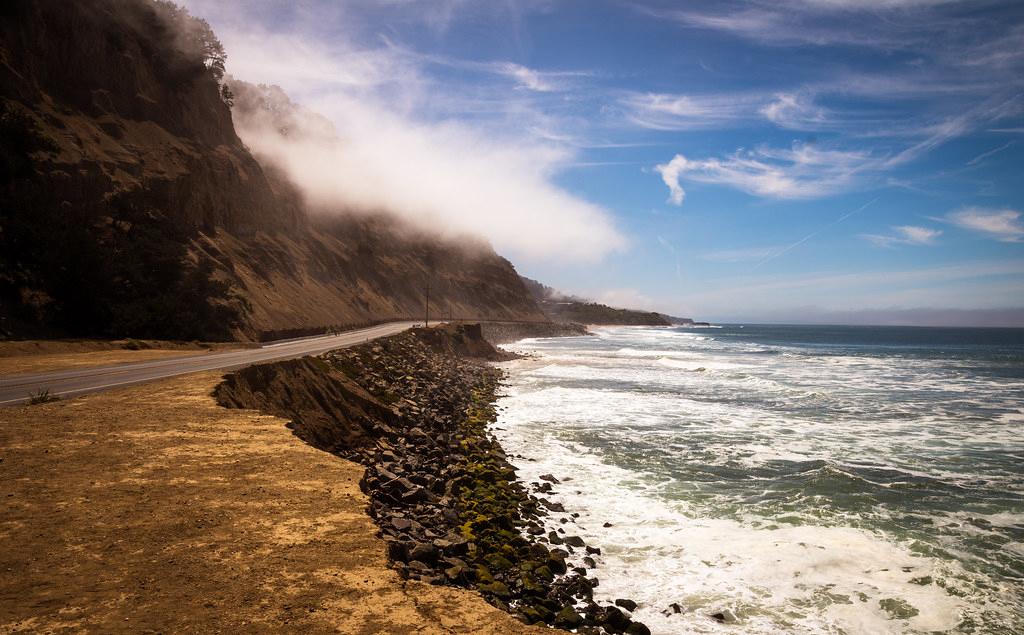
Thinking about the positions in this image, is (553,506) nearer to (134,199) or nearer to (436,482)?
(436,482)

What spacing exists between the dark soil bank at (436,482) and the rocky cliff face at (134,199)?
12937mm

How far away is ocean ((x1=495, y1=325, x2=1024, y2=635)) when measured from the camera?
8.89 meters

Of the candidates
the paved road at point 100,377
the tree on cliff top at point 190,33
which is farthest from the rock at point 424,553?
the tree on cliff top at point 190,33

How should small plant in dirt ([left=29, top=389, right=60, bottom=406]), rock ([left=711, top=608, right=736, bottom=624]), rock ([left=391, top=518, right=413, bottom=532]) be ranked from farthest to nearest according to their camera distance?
small plant in dirt ([left=29, top=389, right=60, bottom=406])
rock ([left=711, top=608, right=736, bottom=624])
rock ([left=391, top=518, right=413, bottom=532])

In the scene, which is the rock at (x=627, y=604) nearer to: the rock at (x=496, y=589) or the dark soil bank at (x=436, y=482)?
the dark soil bank at (x=436, y=482)

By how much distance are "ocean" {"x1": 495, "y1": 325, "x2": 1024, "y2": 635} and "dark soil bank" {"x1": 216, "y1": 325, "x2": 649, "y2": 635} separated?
0.87 m

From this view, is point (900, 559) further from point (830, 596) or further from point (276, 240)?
point (276, 240)

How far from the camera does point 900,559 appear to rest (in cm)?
1049

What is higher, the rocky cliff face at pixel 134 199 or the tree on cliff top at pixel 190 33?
the tree on cliff top at pixel 190 33

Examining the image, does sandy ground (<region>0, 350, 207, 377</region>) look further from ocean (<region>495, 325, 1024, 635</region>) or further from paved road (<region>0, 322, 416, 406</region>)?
ocean (<region>495, 325, 1024, 635</region>)

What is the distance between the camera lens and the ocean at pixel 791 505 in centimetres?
889

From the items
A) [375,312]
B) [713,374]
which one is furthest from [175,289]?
[375,312]

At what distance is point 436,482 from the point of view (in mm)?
12242

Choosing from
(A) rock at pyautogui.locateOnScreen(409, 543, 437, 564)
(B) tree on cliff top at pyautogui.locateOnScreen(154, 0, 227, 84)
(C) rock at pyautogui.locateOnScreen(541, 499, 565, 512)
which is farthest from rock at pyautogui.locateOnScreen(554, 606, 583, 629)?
(B) tree on cliff top at pyautogui.locateOnScreen(154, 0, 227, 84)
